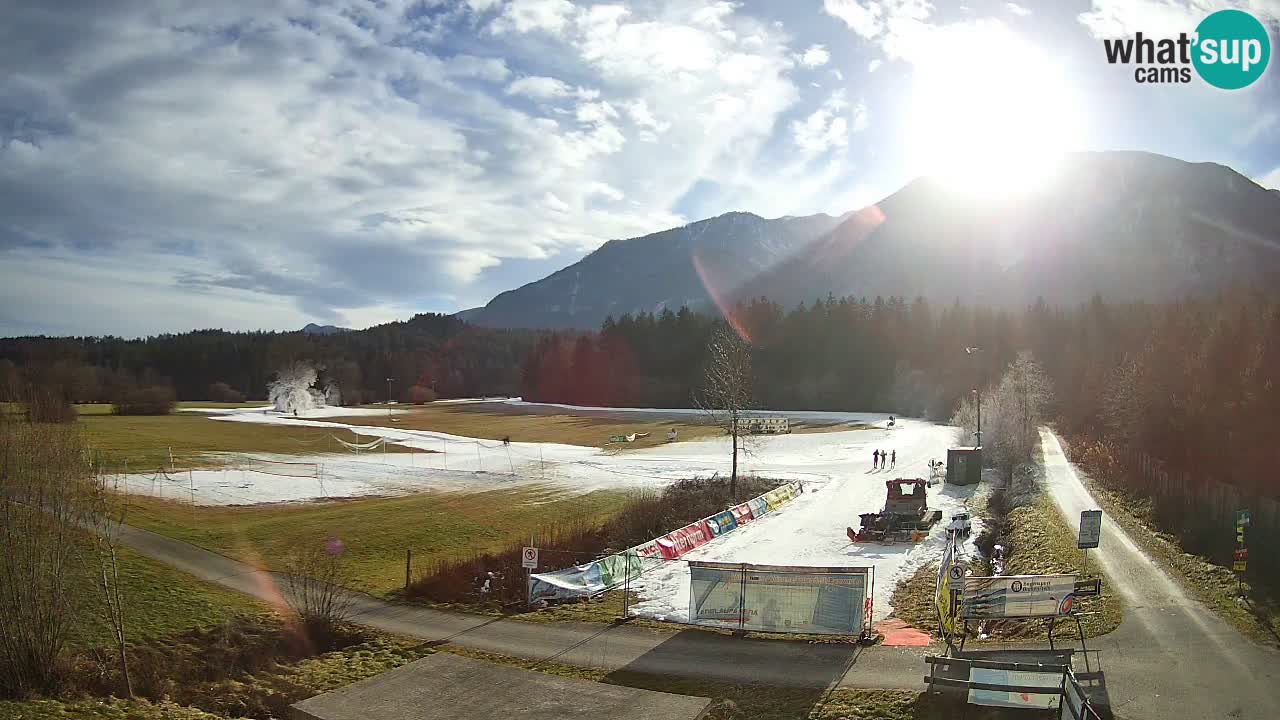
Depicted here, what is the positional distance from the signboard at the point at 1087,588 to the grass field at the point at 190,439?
51799 millimetres

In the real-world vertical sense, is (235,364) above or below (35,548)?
above

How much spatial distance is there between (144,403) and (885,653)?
13211cm

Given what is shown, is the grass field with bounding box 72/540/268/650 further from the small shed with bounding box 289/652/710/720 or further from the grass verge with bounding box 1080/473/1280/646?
the grass verge with bounding box 1080/473/1280/646

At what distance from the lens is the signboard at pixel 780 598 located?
1875 centimetres

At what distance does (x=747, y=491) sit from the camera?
44250mm

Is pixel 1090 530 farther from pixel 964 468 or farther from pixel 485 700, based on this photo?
pixel 964 468

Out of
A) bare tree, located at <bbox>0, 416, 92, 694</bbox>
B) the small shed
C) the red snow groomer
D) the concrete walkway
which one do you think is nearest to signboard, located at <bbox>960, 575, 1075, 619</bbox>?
the concrete walkway

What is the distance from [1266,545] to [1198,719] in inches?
764

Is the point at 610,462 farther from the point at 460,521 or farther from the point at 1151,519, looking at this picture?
the point at 1151,519

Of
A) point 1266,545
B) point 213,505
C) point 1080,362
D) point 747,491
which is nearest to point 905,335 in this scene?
point 1080,362

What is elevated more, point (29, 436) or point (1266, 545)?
point (29, 436)

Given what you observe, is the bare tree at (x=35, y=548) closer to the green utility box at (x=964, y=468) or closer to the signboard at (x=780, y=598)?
the signboard at (x=780, y=598)

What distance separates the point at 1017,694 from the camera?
13.1m

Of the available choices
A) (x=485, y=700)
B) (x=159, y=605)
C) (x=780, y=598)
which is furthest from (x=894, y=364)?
(x=485, y=700)
